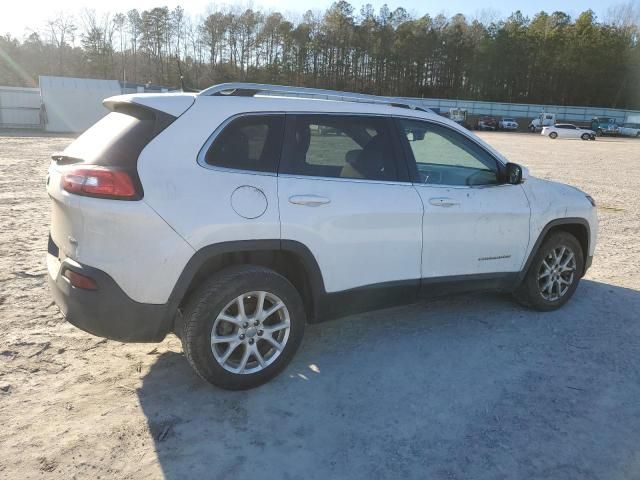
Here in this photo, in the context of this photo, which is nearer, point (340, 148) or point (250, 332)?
point (250, 332)

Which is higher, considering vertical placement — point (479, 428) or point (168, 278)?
point (168, 278)

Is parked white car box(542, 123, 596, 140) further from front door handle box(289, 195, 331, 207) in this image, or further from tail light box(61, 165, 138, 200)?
tail light box(61, 165, 138, 200)

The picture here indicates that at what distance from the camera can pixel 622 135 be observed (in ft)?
199

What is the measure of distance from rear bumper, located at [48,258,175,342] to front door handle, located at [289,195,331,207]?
994mm

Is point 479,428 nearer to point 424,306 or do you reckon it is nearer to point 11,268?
point 424,306

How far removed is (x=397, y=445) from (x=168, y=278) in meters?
1.58

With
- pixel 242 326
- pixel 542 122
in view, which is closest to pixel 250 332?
pixel 242 326

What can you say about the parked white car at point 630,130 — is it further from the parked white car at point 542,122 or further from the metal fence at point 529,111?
the metal fence at point 529,111

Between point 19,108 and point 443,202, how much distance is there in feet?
122

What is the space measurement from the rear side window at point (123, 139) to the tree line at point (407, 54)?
81.8 m

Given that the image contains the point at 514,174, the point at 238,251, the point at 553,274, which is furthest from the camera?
the point at 553,274

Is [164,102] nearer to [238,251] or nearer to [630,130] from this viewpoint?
[238,251]

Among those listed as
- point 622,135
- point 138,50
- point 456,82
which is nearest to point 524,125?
point 622,135

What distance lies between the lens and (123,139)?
3068 mm
